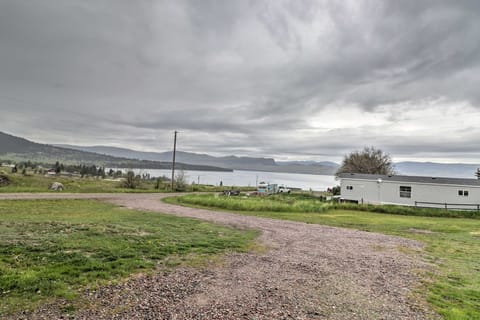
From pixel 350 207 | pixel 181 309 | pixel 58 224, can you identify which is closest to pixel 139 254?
pixel 181 309

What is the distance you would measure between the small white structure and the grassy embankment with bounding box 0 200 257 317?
2104cm

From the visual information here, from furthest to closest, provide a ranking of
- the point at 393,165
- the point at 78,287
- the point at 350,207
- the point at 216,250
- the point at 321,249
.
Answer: the point at 393,165, the point at 350,207, the point at 321,249, the point at 216,250, the point at 78,287

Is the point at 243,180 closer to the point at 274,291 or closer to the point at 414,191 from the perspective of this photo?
the point at 414,191

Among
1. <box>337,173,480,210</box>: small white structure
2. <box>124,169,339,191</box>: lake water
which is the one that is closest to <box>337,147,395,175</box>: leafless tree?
<box>124,169,339,191</box>: lake water

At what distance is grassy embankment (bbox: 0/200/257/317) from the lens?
3707 millimetres

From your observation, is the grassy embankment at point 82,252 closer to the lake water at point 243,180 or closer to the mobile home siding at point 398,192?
the mobile home siding at point 398,192

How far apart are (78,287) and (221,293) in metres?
2.03

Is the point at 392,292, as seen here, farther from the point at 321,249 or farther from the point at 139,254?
the point at 139,254

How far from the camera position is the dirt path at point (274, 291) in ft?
11.1

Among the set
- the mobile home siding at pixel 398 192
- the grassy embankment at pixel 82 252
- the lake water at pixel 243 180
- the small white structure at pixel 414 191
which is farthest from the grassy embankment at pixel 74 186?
the small white structure at pixel 414 191

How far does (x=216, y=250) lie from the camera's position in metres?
6.42

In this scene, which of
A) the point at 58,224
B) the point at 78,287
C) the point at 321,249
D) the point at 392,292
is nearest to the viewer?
the point at 78,287

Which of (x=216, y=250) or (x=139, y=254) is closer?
(x=139, y=254)

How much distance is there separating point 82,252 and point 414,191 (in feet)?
87.3
